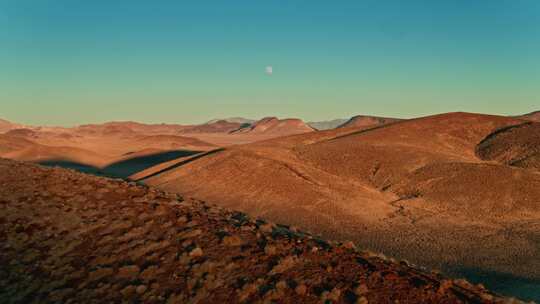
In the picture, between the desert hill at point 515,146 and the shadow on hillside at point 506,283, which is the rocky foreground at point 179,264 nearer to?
the shadow on hillside at point 506,283

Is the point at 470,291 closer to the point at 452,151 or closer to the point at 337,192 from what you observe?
the point at 337,192

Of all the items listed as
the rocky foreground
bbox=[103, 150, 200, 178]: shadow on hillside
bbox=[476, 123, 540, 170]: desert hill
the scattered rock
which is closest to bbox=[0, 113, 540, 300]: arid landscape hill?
bbox=[476, 123, 540, 170]: desert hill

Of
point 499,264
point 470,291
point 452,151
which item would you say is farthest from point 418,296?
point 452,151

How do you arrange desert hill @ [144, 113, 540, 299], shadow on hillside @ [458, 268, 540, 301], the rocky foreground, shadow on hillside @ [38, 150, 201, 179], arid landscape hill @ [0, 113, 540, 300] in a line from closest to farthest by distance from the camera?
the rocky foreground, shadow on hillside @ [458, 268, 540, 301], arid landscape hill @ [0, 113, 540, 300], desert hill @ [144, 113, 540, 299], shadow on hillside @ [38, 150, 201, 179]

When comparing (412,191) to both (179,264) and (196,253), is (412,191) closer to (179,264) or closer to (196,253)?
(196,253)

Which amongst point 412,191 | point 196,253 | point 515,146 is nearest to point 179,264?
point 196,253

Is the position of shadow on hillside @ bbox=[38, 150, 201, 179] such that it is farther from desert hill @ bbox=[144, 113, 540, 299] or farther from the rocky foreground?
the rocky foreground
